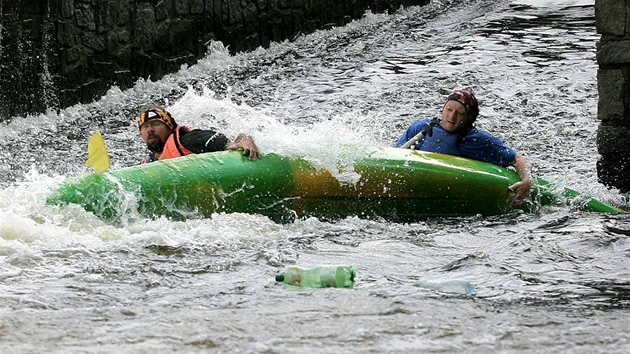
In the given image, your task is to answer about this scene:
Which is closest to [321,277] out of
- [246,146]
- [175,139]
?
[246,146]

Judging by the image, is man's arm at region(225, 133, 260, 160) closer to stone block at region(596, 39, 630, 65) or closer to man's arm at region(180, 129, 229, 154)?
man's arm at region(180, 129, 229, 154)

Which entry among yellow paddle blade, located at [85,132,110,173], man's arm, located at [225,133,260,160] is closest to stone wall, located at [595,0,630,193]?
man's arm, located at [225,133,260,160]

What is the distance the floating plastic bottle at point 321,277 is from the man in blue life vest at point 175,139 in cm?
178

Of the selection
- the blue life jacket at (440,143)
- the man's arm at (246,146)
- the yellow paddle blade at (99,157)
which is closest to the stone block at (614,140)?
the blue life jacket at (440,143)

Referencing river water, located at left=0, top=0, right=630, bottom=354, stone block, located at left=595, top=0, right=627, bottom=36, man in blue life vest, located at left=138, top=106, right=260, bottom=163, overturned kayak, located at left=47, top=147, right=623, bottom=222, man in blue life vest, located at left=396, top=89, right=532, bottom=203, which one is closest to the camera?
river water, located at left=0, top=0, right=630, bottom=354

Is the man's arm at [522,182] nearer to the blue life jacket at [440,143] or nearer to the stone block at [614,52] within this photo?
the blue life jacket at [440,143]

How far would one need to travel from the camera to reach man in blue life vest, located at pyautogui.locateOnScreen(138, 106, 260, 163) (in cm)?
671

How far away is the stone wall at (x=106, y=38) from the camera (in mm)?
10109

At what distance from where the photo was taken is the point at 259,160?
648 cm

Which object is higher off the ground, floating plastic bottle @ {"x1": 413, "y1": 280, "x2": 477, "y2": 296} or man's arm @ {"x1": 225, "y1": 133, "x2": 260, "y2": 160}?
man's arm @ {"x1": 225, "y1": 133, "x2": 260, "y2": 160}

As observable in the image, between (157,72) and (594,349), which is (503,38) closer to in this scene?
(157,72)

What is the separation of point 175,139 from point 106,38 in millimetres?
4422

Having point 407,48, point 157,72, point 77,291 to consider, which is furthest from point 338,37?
point 77,291

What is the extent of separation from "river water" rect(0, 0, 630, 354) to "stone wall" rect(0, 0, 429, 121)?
0.73 ft
